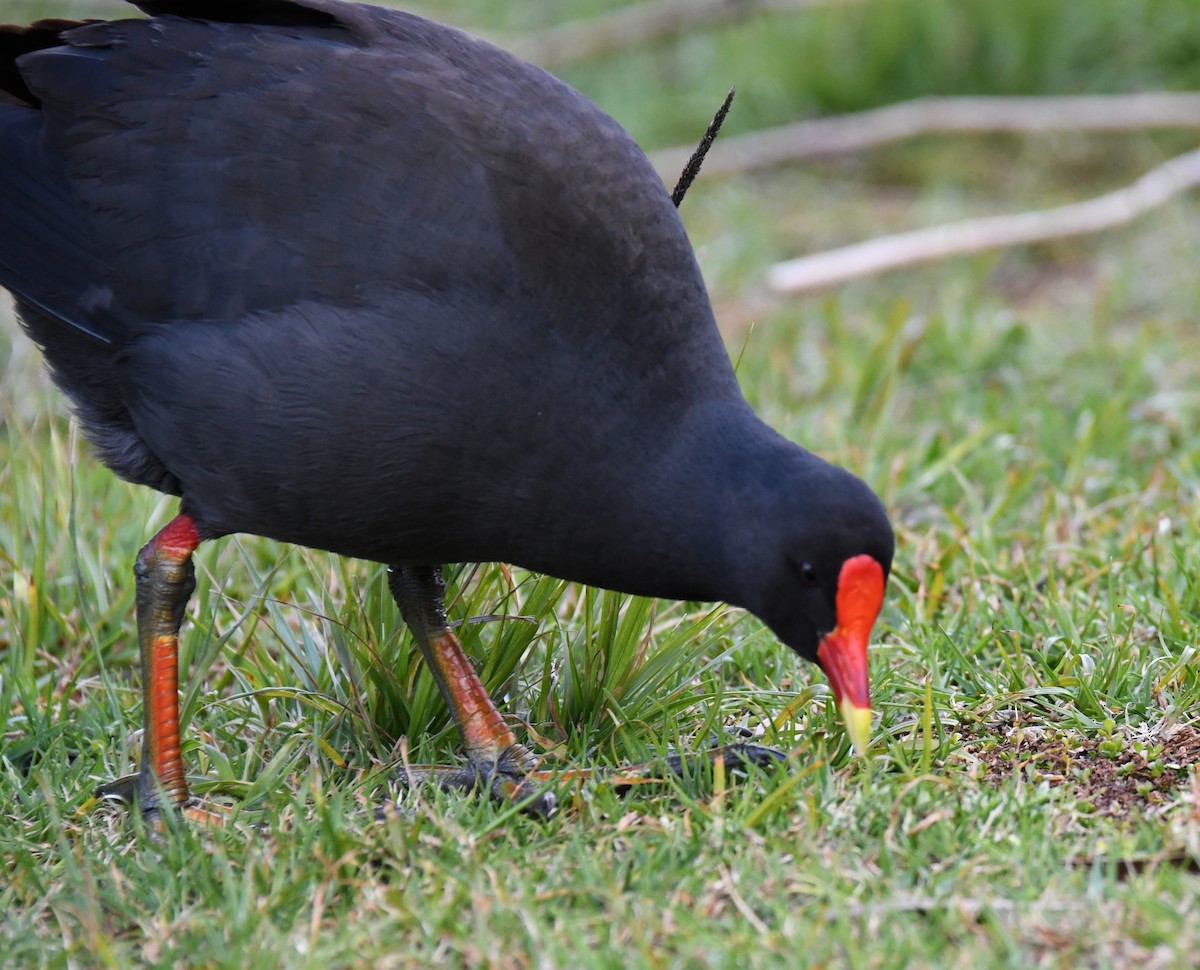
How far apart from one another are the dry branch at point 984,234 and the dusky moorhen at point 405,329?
10.8 feet

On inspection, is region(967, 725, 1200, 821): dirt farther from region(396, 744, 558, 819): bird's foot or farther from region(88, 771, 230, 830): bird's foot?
region(88, 771, 230, 830): bird's foot

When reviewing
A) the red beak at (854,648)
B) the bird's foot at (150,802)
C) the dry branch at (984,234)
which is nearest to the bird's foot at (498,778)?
the bird's foot at (150,802)

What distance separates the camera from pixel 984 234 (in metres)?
6.73

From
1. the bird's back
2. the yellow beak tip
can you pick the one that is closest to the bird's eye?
the yellow beak tip

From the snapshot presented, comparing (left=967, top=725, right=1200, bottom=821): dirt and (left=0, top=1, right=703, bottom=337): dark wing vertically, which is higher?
(left=0, top=1, right=703, bottom=337): dark wing

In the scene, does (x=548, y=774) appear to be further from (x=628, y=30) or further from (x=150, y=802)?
(x=628, y=30)

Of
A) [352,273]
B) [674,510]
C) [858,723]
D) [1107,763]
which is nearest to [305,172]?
[352,273]

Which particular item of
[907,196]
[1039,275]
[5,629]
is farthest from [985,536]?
[907,196]

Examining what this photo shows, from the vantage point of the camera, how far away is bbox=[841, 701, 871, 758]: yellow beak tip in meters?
2.89

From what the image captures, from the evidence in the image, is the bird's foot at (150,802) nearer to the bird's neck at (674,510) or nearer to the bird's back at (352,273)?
the bird's back at (352,273)

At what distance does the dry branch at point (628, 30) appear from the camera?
28.2ft

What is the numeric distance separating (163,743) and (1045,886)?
1819 mm

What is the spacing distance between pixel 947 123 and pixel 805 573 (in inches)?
218

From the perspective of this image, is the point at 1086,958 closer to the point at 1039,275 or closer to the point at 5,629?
the point at 5,629
